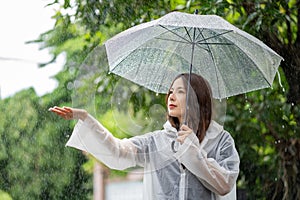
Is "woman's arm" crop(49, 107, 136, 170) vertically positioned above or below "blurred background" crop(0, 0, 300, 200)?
above

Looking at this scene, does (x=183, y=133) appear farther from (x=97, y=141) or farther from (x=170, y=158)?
(x=97, y=141)

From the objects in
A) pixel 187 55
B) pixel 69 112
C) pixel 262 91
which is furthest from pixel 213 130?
pixel 262 91

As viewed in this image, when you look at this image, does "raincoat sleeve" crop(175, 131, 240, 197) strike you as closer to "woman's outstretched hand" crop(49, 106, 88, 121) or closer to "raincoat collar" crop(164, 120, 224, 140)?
"raincoat collar" crop(164, 120, 224, 140)

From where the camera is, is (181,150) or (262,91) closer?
(181,150)

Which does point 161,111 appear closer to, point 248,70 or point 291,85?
point 248,70

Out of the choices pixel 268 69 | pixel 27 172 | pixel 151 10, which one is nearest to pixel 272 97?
pixel 151 10

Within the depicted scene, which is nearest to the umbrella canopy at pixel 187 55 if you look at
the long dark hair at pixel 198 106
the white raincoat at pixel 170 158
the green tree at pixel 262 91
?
the long dark hair at pixel 198 106

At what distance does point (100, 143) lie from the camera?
8.47 ft

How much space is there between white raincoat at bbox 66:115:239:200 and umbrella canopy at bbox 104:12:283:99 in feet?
0.58

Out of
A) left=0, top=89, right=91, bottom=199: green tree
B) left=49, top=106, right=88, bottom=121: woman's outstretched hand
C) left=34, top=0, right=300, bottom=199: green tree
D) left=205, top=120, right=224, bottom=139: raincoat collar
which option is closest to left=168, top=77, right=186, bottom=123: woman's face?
left=205, top=120, right=224, bottom=139: raincoat collar

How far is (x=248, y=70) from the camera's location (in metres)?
2.90

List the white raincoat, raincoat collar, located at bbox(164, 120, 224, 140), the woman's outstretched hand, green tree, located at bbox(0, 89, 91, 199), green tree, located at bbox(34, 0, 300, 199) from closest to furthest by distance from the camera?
1. the woman's outstretched hand
2. the white raincoat
3. raincoat collar, located at bbox(164, 120, 224, 140)
4. green tree, located at bbox(34, 0, 300, 199)
5. green tree, located at bbox(0, 89, 91, 199)

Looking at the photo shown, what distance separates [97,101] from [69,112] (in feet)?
0.54

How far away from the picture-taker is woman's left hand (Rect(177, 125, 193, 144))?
260cm
